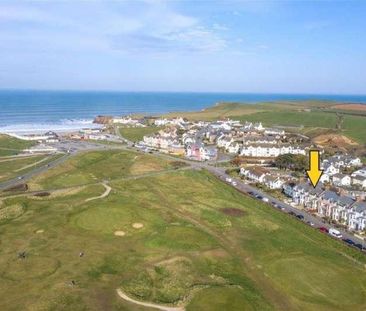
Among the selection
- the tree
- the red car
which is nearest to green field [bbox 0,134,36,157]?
the tree

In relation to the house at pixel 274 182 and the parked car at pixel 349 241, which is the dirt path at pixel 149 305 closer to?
the parked car at pixel 349 241

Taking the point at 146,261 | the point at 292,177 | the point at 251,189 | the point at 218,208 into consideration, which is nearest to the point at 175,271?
the point at 146,261

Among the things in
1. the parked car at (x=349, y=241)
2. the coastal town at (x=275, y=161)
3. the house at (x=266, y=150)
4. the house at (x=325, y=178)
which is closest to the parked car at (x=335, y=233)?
the parked car at (x=349, y=241)

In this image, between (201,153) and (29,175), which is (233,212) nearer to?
(29,175)

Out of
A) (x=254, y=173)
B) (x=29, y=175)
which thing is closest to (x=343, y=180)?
(x=254, y=173)

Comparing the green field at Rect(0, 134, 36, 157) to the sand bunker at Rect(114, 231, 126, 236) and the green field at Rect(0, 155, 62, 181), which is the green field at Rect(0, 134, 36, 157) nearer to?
the green field at Rect(0, 155, 62, 181)

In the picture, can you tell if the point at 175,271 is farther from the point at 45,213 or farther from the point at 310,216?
the point at 310,216
